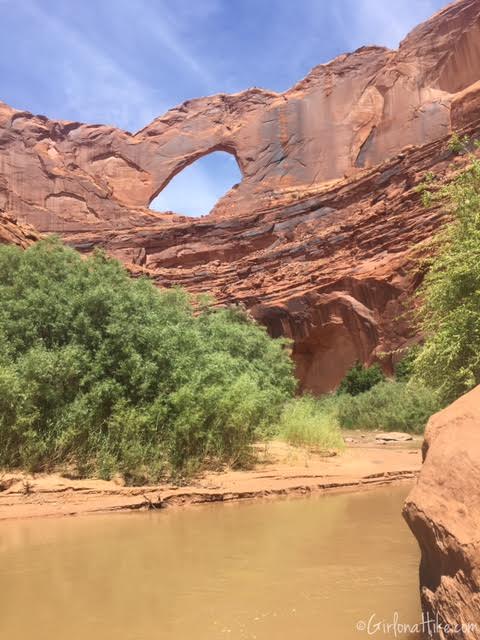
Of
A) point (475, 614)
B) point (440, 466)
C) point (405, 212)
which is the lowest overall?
point (475, 614)

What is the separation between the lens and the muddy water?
3.09m

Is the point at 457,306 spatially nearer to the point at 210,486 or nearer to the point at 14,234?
the point at 210,486

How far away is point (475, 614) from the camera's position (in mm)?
2031

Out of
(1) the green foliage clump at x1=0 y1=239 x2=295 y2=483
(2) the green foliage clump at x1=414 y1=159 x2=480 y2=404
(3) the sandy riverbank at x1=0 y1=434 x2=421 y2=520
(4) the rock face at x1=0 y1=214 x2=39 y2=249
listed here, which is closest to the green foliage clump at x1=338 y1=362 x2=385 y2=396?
(3) the sandy riverbank at x1=0 y1=434 x2=421 y2=520

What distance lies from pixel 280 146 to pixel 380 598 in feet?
175

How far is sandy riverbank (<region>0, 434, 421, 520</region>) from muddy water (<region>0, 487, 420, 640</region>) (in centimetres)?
49

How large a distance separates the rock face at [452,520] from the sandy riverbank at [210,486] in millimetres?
4830

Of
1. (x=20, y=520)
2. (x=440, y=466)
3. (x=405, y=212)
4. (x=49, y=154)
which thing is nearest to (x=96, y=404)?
(x=20, y=520)

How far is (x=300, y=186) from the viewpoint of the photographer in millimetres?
50531

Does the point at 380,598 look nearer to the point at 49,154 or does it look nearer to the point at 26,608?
the point at 26,608

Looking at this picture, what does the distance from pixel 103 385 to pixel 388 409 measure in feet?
48.7

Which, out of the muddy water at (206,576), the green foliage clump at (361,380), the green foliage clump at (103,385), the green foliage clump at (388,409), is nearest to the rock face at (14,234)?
the green foliage clump at (103,385)

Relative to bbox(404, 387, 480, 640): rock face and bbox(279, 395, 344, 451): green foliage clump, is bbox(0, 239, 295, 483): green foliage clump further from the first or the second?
bbox(404, 387, 480, 640): rock face

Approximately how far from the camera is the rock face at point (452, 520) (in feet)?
6.89
